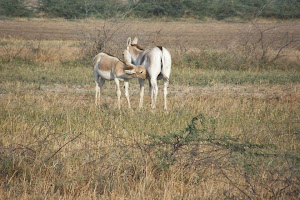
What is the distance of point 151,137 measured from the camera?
6656 millimetres

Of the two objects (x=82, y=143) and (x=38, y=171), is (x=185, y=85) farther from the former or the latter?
(x=38, y=171)

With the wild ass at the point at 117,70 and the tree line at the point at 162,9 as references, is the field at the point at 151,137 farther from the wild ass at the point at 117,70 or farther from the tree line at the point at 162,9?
the tree line at the point at 162,9

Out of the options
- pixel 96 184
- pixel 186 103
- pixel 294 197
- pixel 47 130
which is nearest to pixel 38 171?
pixel 96 184

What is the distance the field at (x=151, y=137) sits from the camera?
477 cm

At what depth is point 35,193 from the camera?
459cm

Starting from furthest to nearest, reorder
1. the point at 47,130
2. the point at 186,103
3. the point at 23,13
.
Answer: the point at 23,13 < the point at 186,103 < the point at 47,130

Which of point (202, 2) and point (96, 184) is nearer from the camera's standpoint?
point (96, 184)

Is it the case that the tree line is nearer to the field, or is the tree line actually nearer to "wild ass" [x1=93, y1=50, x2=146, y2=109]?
the field

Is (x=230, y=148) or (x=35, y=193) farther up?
(x=230, y=148)

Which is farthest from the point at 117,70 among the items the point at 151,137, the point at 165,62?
the point at 151,137

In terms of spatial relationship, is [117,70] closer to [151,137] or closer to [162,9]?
[151,137]

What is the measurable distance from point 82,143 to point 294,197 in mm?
3247

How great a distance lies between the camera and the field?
4773 mm

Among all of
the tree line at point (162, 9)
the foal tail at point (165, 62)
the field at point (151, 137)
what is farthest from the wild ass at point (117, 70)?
the tree line at point (162, 9)
